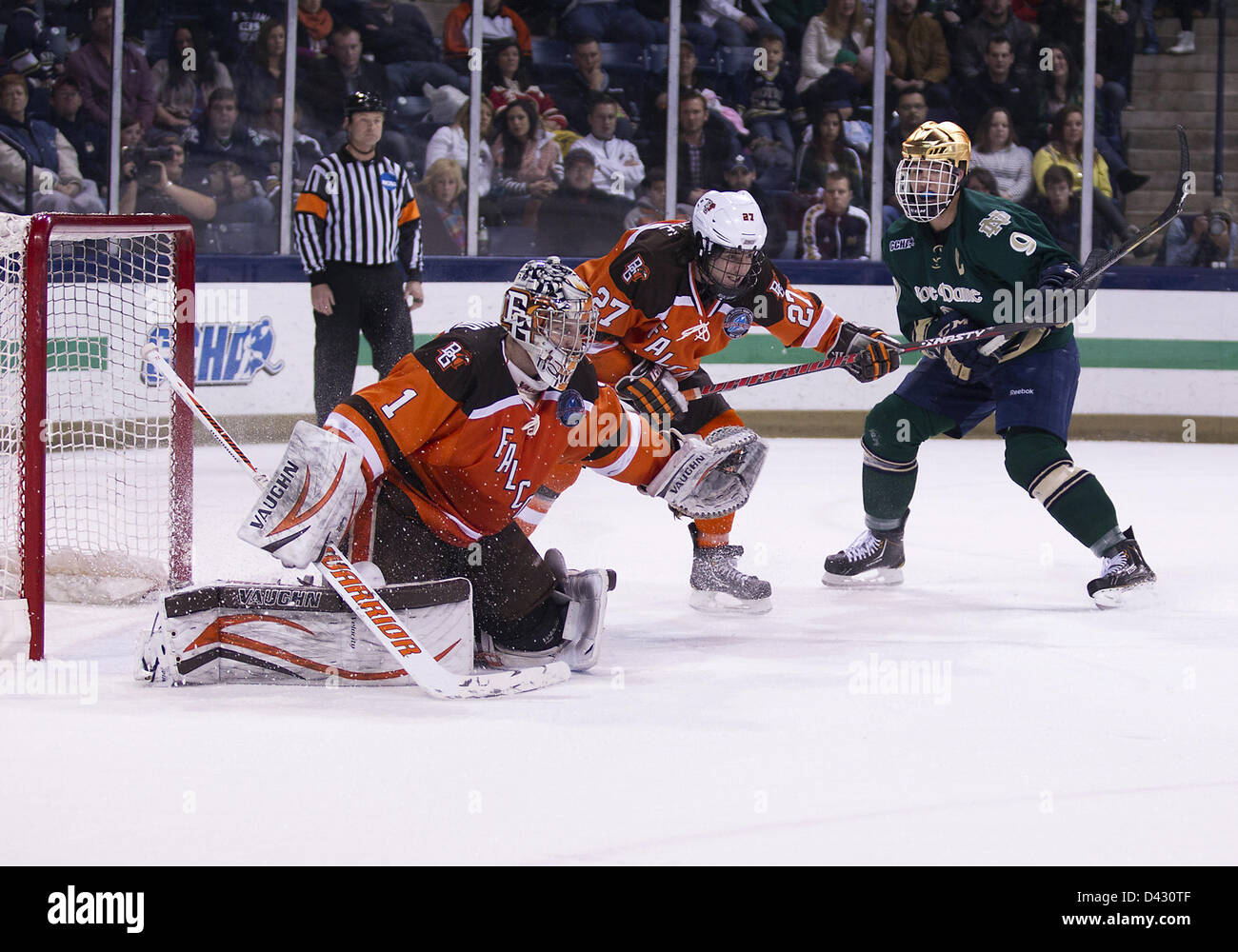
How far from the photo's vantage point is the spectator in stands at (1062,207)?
7.47m

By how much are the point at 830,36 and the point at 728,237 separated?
4348mm

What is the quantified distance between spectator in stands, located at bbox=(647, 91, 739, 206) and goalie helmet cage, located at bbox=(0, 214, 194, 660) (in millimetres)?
2849

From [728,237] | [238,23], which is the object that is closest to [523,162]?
[238,23]

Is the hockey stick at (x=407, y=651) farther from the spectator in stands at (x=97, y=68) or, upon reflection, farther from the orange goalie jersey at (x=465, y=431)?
the spectator in stands at (x=97, y=68)

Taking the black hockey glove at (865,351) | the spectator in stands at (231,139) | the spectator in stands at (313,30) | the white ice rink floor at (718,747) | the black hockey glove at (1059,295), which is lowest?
the white ice rink floor at (718,747)

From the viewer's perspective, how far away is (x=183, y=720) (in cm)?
274

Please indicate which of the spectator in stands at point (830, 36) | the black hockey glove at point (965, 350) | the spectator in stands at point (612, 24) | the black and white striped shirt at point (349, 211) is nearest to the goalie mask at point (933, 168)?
the black hockey glove at point (965, 350)

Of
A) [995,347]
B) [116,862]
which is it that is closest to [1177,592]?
[995,347]

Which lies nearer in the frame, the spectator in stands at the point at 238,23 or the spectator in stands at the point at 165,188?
the spectator in stands at the point at 165,188

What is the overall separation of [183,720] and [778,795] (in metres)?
1.06

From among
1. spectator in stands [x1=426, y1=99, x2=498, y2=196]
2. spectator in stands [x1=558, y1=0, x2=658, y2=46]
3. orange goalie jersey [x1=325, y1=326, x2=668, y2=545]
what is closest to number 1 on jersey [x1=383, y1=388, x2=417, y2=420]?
orange goalie jersey [x1=325, y1=326, x2=668, y2=545]

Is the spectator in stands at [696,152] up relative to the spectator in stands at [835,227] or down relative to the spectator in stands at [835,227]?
up

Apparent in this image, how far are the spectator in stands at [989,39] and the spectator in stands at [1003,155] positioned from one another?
0.22 meters

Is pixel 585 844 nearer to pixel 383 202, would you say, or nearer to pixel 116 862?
pixel 116 862
